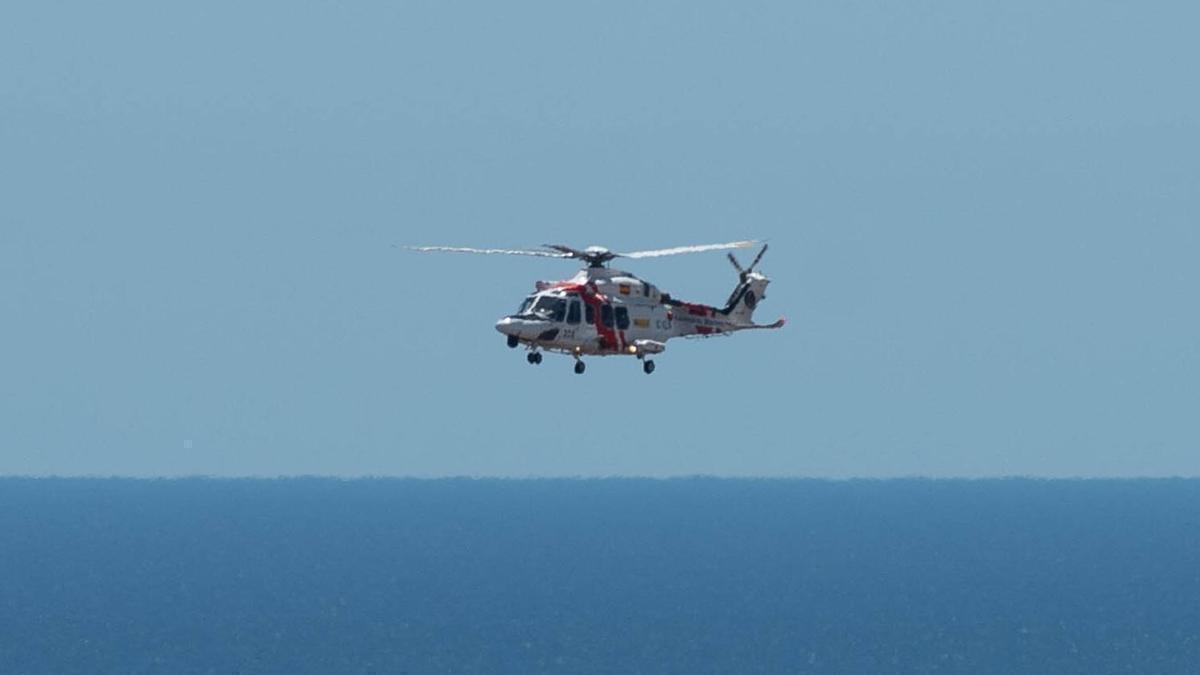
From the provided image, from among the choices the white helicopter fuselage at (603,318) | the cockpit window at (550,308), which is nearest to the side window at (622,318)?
the white helicopter fuselage at (603,318)

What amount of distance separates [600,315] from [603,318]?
197 millimetres

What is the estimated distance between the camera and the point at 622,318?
8344 cm

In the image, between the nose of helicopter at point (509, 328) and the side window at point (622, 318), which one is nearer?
the nose of helicopter at point (509, 328)

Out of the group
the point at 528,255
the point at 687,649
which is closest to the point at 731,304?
the point at 528,255

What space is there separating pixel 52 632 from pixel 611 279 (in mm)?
123638

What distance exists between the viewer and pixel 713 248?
3150 inches

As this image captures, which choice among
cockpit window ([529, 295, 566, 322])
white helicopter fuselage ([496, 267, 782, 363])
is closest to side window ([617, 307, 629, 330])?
white helicopter fuselage ([496, 267, 782, 363])

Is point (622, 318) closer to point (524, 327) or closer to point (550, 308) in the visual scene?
point (550, 308)

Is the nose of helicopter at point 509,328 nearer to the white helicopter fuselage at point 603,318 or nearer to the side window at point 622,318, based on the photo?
the white helicopter fuselage at point 603,318

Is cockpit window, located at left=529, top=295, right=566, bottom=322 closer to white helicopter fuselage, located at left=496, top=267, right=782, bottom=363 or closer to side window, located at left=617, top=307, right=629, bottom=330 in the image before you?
white helicopter fuselage, located at left=496, top=267, right=782, bottom=363

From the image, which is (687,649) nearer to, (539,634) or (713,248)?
(539,634)

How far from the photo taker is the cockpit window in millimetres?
80375

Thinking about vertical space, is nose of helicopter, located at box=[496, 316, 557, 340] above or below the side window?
below

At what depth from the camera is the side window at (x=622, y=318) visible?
83.2 metres
